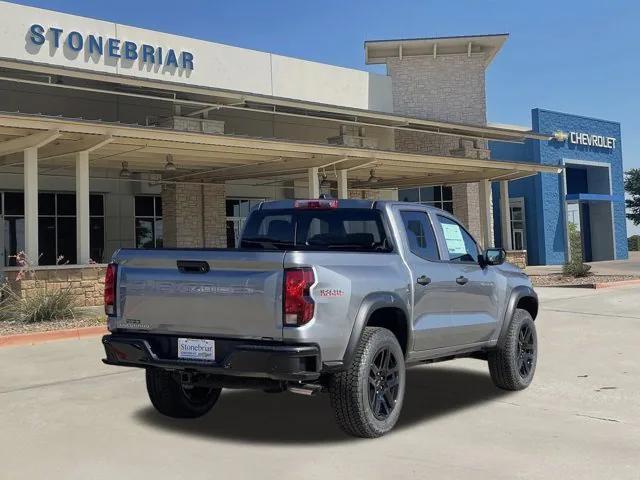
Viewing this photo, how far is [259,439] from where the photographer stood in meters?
5.45

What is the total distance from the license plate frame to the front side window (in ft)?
8.60

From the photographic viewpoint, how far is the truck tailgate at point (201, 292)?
4.99m

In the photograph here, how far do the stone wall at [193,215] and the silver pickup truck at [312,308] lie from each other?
A: 55.4 feet

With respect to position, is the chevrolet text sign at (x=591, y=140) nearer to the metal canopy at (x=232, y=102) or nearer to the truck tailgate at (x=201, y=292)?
the metal canopy at (x=232, y=102)

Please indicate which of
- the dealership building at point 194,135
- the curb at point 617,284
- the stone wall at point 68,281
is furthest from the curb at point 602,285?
the stone wall at point 68,281

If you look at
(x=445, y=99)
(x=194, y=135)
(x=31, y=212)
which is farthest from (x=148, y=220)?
(x=445, y=99)

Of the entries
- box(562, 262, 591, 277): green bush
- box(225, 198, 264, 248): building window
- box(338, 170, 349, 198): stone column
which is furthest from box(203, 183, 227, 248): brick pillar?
box(562, 262, 591, 277): green bush

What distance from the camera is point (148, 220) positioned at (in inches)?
966

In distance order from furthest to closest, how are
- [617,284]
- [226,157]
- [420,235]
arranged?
1. [617,284]
2. [226,157]
3. [420,235]

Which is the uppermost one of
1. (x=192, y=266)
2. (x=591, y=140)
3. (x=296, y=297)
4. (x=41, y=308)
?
(x=591, y=140)

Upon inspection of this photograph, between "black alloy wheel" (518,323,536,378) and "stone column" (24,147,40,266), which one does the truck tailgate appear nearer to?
"black alloy wheel" (518,323,536,378)

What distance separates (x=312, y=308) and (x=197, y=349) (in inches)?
38.5

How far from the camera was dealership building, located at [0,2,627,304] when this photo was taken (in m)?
16.1

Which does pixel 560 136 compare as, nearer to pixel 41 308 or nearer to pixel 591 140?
pixel 591 140
